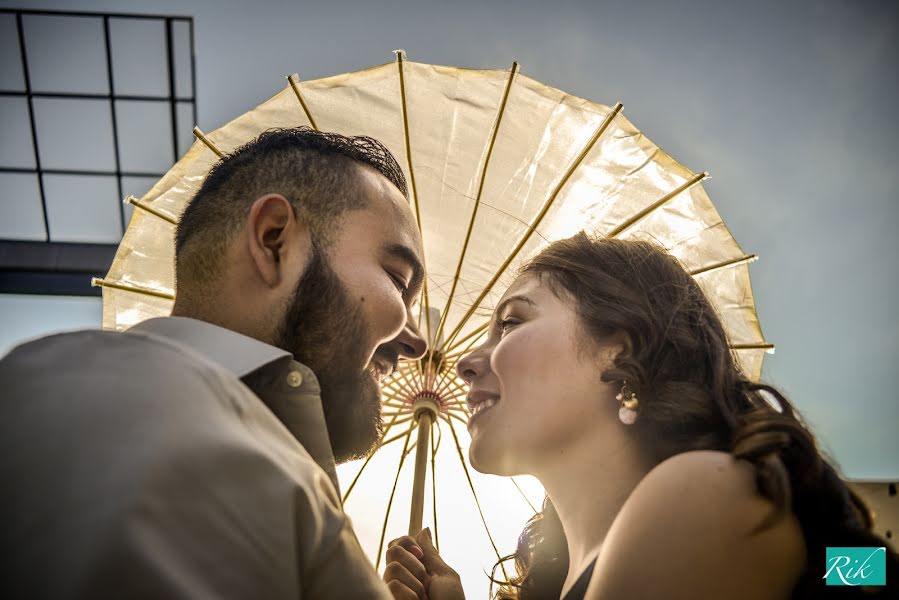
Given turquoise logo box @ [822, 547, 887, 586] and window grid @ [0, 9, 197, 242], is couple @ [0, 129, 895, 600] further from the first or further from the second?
window grid @ [0, 9, 197, 242]

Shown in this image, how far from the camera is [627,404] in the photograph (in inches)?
74.3

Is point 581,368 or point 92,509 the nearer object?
point 92,509

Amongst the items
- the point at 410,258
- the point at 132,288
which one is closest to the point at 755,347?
the point at 410,258

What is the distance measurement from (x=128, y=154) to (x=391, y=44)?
268cm

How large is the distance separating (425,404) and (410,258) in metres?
0.94

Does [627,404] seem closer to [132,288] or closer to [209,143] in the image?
[209,143]

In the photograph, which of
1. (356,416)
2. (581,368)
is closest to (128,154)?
(356,416)

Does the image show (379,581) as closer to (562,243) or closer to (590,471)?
(590,471)

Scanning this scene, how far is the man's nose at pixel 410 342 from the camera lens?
2.38 m

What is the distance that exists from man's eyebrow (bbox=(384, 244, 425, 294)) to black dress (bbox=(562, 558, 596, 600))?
1.11 m

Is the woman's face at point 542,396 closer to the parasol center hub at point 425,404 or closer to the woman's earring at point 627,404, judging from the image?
the woman's earring at point 627,404

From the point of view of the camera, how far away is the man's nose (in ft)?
7.81

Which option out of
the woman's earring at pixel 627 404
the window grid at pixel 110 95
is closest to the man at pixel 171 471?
the woman's earring at pixel 627 404

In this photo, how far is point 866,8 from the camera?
4.38 meters
